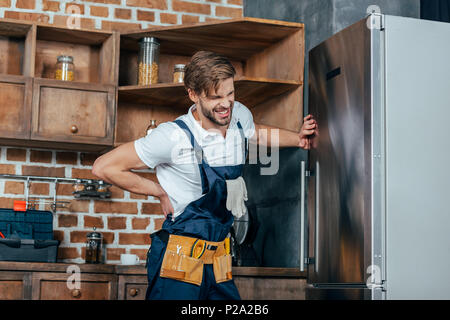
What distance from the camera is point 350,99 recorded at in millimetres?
2561

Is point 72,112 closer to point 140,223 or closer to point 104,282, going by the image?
point 140,223

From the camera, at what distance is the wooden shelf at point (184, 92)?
315 cm

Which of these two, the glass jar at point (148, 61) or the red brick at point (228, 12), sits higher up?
the red brick at point (228, 12)

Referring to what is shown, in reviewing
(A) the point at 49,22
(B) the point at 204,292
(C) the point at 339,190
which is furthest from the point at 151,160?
(A) the point at 49,22

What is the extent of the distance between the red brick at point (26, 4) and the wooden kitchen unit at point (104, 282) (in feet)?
4.73

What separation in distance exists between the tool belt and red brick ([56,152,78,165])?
1384mm

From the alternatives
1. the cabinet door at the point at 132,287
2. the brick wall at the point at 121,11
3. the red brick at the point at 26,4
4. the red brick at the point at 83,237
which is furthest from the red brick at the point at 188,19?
the cabinet door at the point at 132,287

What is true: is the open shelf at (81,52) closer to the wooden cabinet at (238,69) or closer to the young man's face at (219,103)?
the wooden cabinet at (238,69)

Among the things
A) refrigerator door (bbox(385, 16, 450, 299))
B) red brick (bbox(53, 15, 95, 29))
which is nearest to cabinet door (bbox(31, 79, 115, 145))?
red brick (bbox(53, 15, 95, 29))

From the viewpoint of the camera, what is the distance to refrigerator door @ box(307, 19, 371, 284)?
2.44 m

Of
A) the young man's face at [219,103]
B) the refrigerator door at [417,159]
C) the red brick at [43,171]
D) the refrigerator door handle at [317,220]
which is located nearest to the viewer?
the refrigerator door at [417,159]

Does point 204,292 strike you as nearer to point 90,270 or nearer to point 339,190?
point 339,190

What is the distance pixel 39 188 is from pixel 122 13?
108cm
